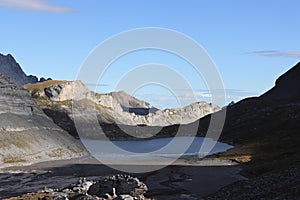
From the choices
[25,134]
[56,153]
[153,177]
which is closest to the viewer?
[153,177]

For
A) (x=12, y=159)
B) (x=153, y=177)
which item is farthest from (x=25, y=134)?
(x=153, y=177)

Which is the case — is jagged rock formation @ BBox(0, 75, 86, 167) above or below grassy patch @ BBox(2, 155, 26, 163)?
above

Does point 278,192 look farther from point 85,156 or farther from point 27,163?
point 85,156

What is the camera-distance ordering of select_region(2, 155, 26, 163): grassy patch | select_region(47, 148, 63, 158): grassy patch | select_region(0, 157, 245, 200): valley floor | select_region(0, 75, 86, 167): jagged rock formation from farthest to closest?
select_region(47, 148, 63, 158): grassy patch → select_region(0, 75, 86, 167): jagged rock formation → select_region(2, 155, 26, 163): grassy patch → select_region(0, 157, 245, 200): valley floor

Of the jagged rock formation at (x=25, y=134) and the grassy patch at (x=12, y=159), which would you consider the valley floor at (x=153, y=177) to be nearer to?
the grassy patch at (x=12, y=159)

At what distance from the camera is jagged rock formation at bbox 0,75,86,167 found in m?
118

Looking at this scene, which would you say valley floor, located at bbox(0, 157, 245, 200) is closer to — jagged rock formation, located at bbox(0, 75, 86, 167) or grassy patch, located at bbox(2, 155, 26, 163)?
grassy patch, located at bbox(2, 155, 26, 163)

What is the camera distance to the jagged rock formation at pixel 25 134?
118 metres

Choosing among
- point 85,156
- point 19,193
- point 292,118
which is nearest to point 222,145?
point 292,118

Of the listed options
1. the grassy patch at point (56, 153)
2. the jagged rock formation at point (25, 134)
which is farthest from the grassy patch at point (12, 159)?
the grassy patch at point (56, 153)

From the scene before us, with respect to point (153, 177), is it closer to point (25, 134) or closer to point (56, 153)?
point (56, 153)

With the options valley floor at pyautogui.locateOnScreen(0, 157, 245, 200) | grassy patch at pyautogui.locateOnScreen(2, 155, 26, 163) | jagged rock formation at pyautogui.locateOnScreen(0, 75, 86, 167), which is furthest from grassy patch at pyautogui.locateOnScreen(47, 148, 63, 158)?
grassy patch at pyautogui.locateOnScreen(2, 155, 26, 163)

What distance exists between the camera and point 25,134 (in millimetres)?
127812

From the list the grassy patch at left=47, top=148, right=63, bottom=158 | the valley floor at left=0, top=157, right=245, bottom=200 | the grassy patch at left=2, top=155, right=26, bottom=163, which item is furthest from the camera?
the grassy patch at left=47, top=148, right=63, bottom=158
